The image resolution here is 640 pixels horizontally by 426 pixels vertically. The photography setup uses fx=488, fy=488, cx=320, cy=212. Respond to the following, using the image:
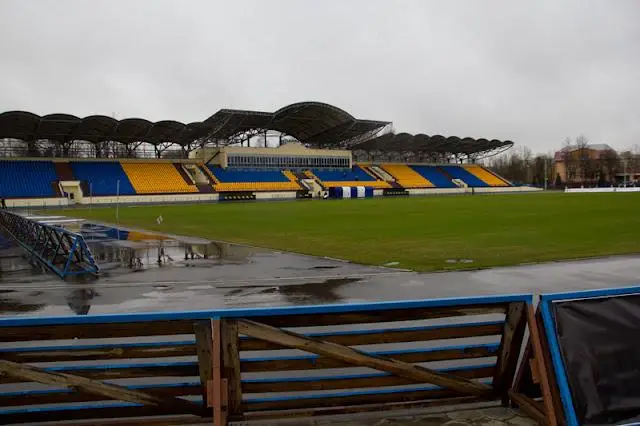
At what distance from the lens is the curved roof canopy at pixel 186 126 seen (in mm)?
66312

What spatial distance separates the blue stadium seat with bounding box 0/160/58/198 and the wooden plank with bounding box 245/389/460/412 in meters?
69.5

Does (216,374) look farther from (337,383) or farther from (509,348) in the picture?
(509,348)

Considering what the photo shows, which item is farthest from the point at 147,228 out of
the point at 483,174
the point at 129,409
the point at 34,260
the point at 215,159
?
the point at 483,174

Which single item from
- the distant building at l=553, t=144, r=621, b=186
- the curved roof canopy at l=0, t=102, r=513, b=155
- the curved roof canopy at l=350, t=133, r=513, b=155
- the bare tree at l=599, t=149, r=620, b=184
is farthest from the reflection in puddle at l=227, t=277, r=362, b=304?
the bare tree at l=599, t=149, r=620, b=184

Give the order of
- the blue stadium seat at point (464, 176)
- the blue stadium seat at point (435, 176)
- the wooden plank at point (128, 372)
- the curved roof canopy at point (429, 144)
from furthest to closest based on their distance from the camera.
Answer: the blue stadium seat at point (464, 176) < the blue stadium seat at point (435, 176) < the curved roof canopy at point (429, 144) < the wooden plank at point (128, 372)

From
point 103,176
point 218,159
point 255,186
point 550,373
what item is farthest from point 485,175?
point 550,373

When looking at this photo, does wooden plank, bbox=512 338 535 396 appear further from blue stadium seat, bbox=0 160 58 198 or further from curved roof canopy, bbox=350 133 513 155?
curved roof canopy, bbox=350 133 513 155

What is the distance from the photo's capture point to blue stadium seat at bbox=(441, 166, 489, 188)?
10175 cm

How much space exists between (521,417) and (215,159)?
85621mm

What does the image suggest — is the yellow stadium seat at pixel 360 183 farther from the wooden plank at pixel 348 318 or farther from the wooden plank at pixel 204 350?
the wooden plank at pixel 204 350

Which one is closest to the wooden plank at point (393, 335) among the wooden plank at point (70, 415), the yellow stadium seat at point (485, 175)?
the wooden plank at point (70, 415)

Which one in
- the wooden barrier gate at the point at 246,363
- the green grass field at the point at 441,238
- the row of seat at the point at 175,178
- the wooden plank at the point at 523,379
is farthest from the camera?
the row of seat at the point at 175,178

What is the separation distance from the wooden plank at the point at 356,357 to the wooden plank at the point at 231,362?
0.09 metres

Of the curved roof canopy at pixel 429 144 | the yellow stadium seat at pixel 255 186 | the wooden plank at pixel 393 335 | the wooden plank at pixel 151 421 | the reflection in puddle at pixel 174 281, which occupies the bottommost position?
the reflection in puddle at pixel 174 281
